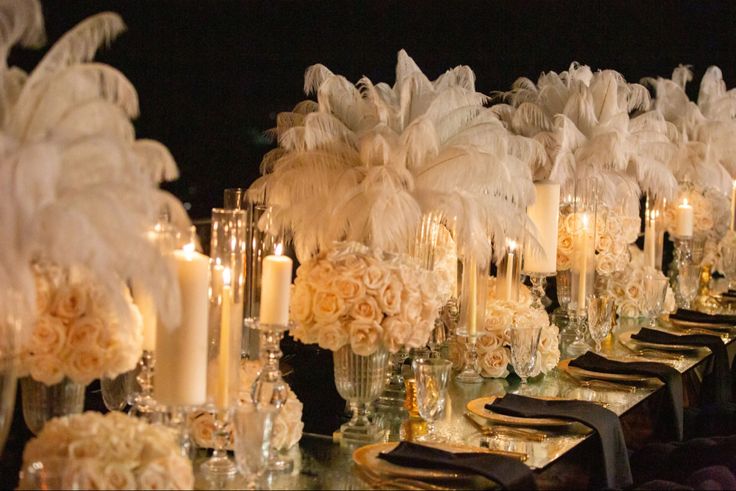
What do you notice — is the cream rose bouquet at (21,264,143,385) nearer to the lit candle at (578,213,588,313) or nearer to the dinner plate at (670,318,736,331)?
the lit candle at (578,213,588,313)

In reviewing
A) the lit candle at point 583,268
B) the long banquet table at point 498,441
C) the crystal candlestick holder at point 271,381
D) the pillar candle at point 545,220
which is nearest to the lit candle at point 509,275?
the pillar candle at point 545,220

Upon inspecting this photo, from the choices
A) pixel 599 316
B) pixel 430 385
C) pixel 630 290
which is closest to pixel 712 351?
pixel 599 316

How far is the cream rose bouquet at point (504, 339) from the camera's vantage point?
3.80 meters

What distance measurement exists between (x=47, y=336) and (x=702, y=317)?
3.30m

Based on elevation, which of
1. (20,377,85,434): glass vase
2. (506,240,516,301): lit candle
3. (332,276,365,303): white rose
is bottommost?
(20,377,85,434): glass vase

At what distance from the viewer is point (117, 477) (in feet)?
7.18

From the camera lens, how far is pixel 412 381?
127 inches

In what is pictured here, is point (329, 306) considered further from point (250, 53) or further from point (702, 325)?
point (702, 325)

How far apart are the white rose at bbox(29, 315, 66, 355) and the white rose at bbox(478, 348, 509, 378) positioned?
1.66m

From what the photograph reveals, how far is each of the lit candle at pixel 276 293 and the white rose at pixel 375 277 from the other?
250mm

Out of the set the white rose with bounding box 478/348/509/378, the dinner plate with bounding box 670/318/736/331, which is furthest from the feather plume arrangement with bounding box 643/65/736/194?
the white rose with bounding box 478/348/509/378

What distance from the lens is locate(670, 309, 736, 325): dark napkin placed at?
16.5ft

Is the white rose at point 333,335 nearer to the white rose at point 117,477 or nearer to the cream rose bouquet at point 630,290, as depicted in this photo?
the white rose at point 117,477

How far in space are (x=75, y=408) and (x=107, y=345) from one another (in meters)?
0.23
